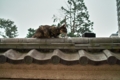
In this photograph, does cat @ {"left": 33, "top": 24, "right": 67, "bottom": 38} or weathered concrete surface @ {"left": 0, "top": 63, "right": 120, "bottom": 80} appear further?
cat @ {"left": 33, "top": 24, "right": 67, "bottom": 38}

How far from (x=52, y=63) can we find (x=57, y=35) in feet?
3.25

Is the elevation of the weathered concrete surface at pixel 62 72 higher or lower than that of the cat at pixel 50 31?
lower

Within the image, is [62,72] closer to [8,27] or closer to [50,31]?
[50,31]

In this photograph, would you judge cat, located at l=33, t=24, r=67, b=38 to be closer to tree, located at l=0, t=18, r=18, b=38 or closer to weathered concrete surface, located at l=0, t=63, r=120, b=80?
weathered concrete surface, located at l=0, t=63, r=120, b=80

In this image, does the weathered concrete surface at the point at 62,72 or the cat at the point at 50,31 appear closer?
the weathered concrete surface at the point at 62,72

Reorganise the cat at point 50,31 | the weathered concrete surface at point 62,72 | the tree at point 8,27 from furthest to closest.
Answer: the tree at point 8,27 → the cat at point 50,31 → the weathered concrete surface at point 62,72

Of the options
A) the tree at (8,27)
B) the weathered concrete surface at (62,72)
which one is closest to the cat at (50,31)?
the weathered concrete surface at (62,72)

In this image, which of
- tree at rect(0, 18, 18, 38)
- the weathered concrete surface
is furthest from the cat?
tree at rect(0, 18, 18, 38)

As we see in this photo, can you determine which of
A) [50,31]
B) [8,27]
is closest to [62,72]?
[50,31]

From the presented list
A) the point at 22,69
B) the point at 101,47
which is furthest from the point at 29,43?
the point at 101,47

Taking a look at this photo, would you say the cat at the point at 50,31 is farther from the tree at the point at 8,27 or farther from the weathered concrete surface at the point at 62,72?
the tree at the point at 8,27

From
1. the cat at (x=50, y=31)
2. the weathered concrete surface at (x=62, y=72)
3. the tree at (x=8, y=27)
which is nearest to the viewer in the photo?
the weathered concrete surface at (x=62, y=72)

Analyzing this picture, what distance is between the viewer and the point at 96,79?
5.76 ft

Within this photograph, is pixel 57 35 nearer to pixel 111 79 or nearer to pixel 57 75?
pixel 57 75
